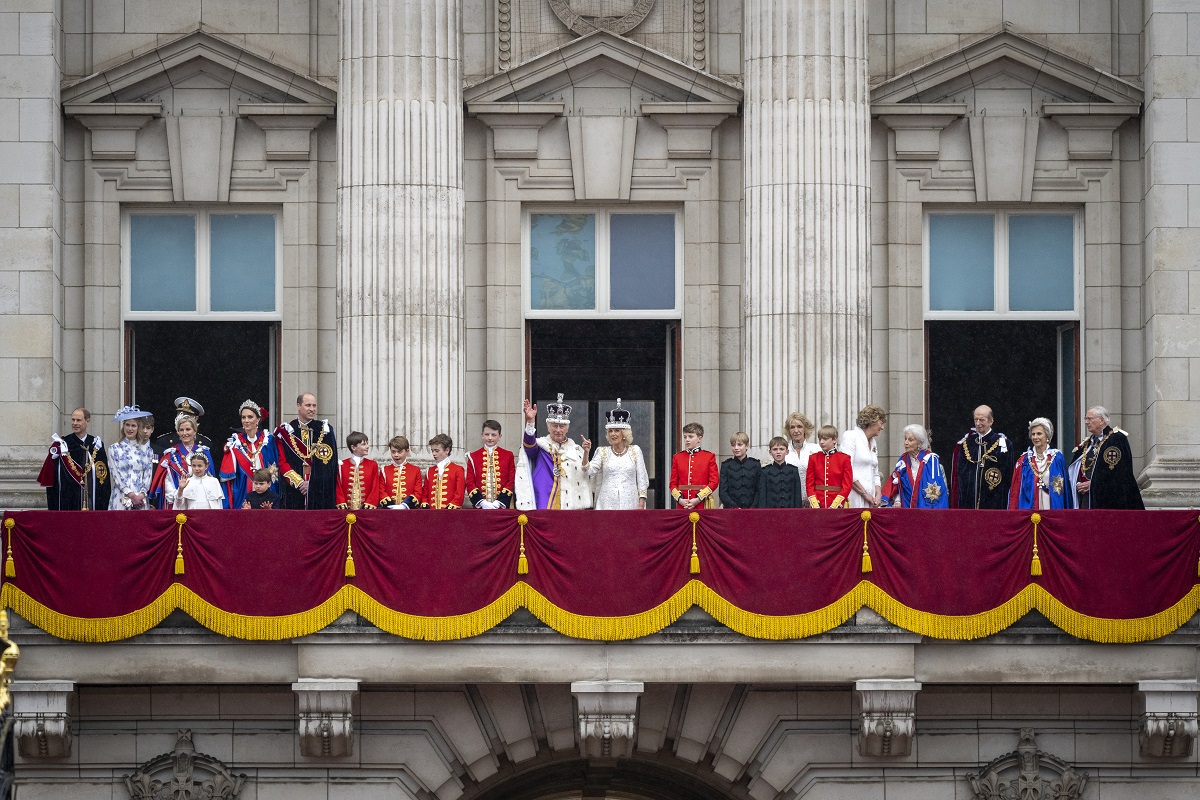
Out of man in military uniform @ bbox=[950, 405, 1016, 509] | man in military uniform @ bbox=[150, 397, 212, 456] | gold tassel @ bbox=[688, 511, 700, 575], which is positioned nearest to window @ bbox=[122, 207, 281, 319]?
man in military uniform @ bbox=[150, 397, 212, 456]

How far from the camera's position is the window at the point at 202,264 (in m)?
37.4

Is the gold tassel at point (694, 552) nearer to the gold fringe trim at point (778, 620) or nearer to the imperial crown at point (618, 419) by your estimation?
the gold fringe trim at point (778, 620)

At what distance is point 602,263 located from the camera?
37.4m

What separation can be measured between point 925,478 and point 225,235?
439 inches

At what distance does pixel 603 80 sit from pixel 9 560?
11.3 meters

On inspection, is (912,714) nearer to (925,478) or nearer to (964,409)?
(925,478)

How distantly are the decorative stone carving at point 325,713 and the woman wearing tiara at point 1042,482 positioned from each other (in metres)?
8.94

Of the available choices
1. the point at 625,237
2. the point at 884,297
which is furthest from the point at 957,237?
the point at 625,237

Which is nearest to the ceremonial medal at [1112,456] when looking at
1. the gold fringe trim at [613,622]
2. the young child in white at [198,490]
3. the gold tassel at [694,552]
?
the gold tassel at [694,552]

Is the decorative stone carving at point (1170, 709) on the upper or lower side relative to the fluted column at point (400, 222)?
lower

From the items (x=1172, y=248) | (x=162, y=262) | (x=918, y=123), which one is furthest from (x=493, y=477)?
(x=1172, y=248)

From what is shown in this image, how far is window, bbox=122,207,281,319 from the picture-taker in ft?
123

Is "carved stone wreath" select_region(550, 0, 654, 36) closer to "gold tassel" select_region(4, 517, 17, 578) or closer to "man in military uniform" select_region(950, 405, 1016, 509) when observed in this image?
"man in military uniform" select_region(950, 405, 1016, 509)

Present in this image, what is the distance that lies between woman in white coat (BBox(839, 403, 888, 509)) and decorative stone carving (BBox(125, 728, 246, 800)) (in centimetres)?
868
